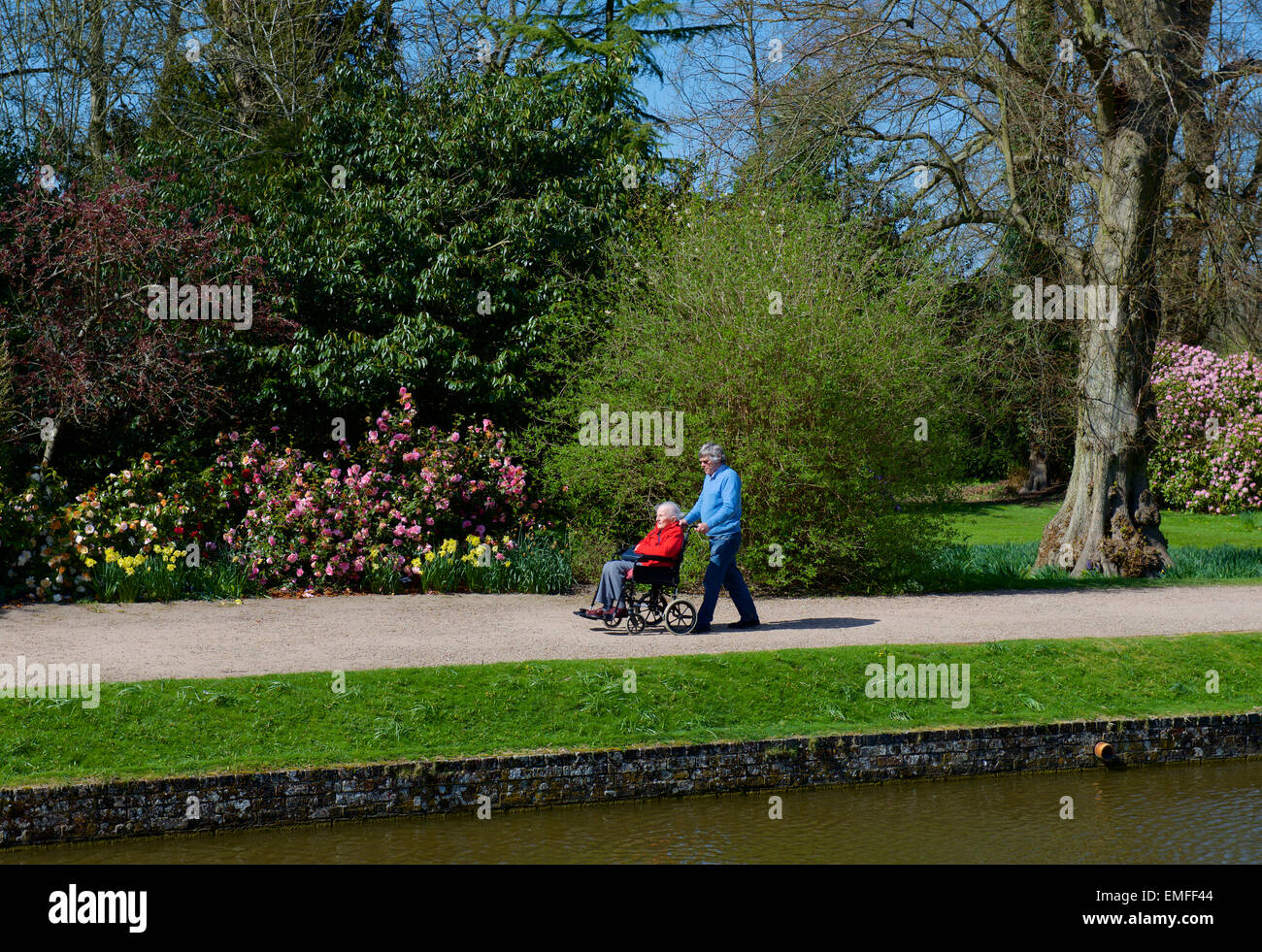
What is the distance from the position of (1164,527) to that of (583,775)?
20.1 meters

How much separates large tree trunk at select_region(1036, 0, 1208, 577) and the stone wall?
8.16 metres

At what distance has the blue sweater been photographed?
11086mm

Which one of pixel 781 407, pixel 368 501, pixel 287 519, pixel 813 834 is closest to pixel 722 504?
pixel 781 407

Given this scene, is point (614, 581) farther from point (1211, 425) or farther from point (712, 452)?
point (1211, 425)

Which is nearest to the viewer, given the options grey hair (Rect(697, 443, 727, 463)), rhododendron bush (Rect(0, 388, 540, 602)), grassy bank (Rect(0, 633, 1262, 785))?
grassy bank (Rect(0, 633, 1262, 785))

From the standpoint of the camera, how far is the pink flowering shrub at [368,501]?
13.9m

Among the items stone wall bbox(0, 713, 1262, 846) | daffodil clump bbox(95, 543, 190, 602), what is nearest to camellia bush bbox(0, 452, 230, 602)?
daffodil clump bbox(95, 543, 190, 602)

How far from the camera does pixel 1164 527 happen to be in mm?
24312

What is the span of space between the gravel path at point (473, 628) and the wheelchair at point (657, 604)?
0.63 ft

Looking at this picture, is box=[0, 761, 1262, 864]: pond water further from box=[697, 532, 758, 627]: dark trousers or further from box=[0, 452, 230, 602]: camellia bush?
box=[0, 452, 230, 602]: camellia bush

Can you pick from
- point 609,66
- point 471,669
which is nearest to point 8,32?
point 609,66

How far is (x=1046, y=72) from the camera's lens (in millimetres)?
15688

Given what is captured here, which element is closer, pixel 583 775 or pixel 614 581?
pixel 583 775

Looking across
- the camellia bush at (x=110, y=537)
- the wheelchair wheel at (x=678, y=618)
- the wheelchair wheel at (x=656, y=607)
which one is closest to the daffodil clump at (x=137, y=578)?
the camellia bush at (x=110, y=537)
